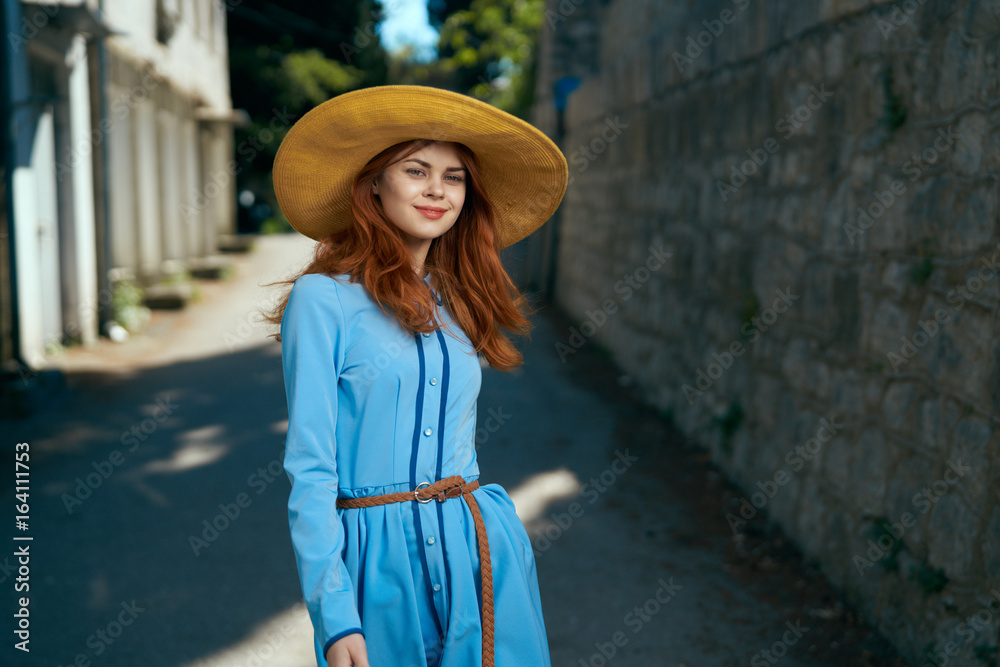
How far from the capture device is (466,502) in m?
1.78

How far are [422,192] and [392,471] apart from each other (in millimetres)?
575

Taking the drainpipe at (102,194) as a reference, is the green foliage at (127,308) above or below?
below

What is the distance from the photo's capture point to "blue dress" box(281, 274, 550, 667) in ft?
5.25

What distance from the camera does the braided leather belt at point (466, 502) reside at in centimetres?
169

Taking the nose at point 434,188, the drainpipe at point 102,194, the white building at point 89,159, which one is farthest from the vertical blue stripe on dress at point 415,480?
the drainpipe at point 102,194

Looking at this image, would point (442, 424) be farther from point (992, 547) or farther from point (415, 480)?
point (992, 547)

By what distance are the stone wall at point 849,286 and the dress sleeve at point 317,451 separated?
1.94 metres

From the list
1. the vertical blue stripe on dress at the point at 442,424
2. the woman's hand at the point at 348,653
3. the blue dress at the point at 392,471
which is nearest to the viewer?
the woman's hand at the point at 348,653

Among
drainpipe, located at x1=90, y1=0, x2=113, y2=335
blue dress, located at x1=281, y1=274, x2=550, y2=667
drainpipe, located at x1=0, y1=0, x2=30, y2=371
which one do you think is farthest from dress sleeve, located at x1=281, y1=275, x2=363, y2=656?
drainpipe, located at x1=90, y1=0, x2=113, y2=335

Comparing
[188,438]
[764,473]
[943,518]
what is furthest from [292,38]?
[943,518]

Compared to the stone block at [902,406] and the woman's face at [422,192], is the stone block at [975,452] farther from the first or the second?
the woman's face at [422,192]

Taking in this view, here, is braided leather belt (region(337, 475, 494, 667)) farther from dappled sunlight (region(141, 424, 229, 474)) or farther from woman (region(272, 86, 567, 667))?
dappled sunlight (region(141, 424, 229, 474))

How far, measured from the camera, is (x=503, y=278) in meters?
2.04

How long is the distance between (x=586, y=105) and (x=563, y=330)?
2563 millimetres
